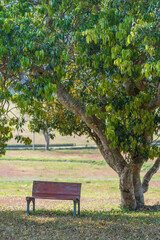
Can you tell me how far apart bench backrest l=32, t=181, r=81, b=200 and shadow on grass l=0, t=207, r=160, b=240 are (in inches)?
23.5

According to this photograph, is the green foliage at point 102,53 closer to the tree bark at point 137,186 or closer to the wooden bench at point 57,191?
the tree bark at point 137,186

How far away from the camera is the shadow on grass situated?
24.2 feet

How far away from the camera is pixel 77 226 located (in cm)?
822

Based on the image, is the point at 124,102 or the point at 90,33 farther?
the point at 124,102

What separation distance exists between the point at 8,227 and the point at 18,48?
4.65m

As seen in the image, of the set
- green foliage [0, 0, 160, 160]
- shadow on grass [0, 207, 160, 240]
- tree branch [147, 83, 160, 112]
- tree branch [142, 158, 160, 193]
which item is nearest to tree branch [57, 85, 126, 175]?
green foliage [0, 0, 160, 160]

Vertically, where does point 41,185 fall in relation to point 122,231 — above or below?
above

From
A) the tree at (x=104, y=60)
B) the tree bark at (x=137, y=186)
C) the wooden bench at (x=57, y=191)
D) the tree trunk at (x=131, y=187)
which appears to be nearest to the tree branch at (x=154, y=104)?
the tree at (x=104, y=60)

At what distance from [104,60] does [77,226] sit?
14.7 ft

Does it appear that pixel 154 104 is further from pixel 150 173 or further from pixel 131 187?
pixel 150 173

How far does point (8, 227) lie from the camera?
805 centimetres

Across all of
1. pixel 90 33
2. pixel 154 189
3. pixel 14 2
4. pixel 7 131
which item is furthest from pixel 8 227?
pixel 154 189

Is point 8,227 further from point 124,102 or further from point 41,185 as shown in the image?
point 124,102

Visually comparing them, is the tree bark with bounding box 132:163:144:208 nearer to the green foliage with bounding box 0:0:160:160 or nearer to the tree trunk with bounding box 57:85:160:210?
the tree trunk with bounding box 57:85:160:210
